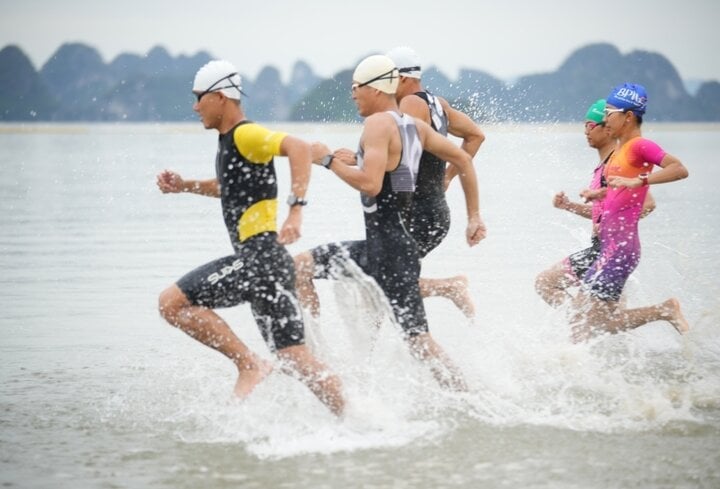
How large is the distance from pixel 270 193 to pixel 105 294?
512 centimetres

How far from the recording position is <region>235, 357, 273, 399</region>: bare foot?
6348mm

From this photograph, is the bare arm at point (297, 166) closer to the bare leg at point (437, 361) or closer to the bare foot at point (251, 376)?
the bare foot at point (251, 376)

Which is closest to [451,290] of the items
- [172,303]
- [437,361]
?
[437,361]

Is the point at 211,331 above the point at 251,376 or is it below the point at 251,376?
above

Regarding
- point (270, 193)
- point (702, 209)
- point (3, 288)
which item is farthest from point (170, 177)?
point (702, 209)

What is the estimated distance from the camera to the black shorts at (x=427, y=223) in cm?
720

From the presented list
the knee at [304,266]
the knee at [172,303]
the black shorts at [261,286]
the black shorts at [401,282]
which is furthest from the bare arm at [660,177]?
the knee at [172,303]

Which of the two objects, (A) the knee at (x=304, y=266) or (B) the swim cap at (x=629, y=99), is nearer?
(A) the knee at (x=304, y=266)

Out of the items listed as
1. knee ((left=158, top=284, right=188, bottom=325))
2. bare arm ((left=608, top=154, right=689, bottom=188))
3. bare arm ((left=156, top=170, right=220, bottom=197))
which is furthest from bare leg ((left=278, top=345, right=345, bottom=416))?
bare arm ((left=608, top=154, right=689, bottom=188))

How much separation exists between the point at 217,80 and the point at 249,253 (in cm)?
99

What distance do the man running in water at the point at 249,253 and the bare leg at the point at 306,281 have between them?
0.69 meters

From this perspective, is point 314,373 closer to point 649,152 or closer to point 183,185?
point 183,185

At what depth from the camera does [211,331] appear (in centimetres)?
623

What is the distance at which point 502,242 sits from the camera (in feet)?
45.8
